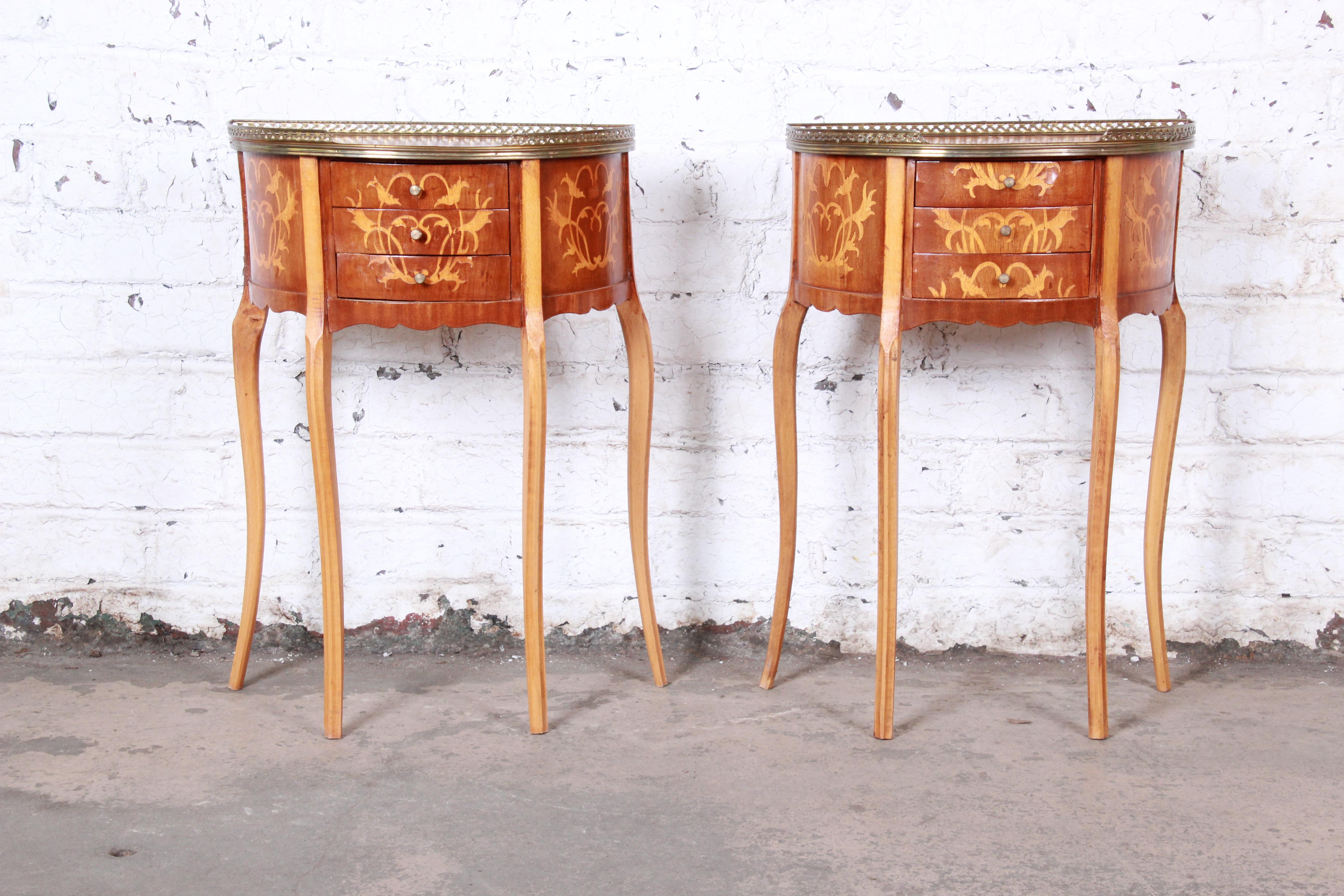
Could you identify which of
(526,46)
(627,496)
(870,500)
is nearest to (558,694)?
(627,496)

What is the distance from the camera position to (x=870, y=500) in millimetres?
2662

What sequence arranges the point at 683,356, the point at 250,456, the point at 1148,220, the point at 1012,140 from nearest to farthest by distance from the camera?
the point at 1012,140 < the point at 1148,220 < the point at 250,456 < the point at 683,356

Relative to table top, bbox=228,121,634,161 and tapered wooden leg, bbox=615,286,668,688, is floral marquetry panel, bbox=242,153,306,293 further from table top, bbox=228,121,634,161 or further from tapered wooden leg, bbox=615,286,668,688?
tapered wooden leg, bbox=615,286,668,688

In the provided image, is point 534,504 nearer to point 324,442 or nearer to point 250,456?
point 324,442

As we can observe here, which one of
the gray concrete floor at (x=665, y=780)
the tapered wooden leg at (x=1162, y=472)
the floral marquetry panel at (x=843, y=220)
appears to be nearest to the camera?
the gray concrete floor at (x=665, y=780)

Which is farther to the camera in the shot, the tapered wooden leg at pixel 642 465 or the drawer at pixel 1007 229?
the tapered wooden leg at pixel 642 465

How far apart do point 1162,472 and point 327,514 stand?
4.98ft

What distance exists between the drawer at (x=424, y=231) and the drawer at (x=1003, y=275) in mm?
663

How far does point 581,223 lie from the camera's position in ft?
7.14

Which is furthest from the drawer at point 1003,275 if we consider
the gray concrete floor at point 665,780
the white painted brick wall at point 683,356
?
the gray concrete floor at point 665,780

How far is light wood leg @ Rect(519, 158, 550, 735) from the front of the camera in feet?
6.84

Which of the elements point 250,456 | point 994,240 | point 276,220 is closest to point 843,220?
point 994,240

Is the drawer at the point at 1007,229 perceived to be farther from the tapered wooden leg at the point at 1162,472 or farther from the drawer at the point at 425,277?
the drawer at the point at 425,277

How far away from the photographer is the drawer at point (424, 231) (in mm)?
2068
